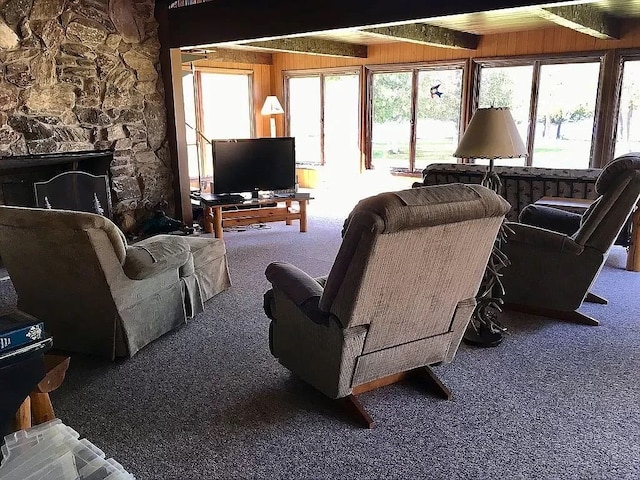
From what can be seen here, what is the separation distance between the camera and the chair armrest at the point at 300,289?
2248 mm

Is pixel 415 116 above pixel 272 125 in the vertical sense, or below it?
above

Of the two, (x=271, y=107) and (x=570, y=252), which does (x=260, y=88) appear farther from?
(x=570, y=252)

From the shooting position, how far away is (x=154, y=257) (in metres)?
2.92

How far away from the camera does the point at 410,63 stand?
802cm

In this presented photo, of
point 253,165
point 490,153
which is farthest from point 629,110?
point 490,153

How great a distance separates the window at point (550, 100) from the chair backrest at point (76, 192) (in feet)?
16.4

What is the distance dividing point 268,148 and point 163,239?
9.42 ft

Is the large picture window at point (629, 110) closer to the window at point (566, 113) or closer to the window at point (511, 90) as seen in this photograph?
the window at point (566, 113)

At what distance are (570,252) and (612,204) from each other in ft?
1.22

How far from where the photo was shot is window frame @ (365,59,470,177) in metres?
7.58

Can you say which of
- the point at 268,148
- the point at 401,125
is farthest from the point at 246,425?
the point at 401,125

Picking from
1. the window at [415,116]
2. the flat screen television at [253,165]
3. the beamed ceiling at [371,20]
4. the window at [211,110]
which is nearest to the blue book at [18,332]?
the beamed ceiling at [371,20]

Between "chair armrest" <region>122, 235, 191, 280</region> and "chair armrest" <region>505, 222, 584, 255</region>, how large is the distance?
6.50ft

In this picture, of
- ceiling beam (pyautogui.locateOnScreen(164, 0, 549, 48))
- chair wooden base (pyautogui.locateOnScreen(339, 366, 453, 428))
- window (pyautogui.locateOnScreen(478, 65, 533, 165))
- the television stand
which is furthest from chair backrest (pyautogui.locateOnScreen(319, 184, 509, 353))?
window (pyautogui.locateOnScreen(478, 65, 533, 165))
